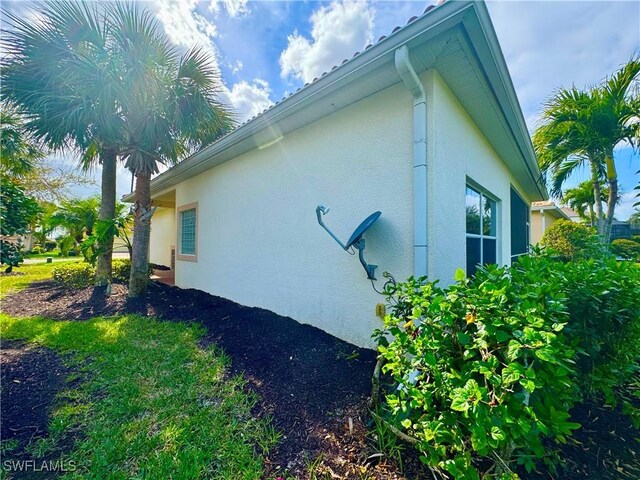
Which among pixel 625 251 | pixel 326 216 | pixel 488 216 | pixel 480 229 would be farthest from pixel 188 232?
pixel 625 251

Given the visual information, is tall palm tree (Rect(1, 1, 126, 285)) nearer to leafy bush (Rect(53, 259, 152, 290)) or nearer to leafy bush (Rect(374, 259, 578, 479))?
leafy bush (Rect(53, 259, 152, 290))

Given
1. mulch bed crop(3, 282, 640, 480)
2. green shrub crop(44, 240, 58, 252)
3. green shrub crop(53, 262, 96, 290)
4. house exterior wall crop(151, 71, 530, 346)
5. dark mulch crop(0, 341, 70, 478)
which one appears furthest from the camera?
A: green shrub crop(44, 240, 58, 252)

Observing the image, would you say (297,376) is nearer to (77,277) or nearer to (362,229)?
(362,229)

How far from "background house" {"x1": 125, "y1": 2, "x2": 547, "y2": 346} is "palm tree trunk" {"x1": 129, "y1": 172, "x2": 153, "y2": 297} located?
5.69ft

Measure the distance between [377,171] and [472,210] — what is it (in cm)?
234

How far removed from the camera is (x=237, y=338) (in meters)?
4.34

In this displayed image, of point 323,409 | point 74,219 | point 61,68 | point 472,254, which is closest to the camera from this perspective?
point 323,409

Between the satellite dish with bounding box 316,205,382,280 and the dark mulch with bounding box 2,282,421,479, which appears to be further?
the satellite dish with bounding box 316,205,382,280

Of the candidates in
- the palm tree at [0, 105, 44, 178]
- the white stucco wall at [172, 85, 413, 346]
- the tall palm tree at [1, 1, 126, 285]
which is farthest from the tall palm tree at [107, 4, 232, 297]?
the palm tree at [0, 105, 44, 178]

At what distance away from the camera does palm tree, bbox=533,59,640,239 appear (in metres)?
6.73

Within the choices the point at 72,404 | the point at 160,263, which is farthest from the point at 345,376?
the point at 160,263

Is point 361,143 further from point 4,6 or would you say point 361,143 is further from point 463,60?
point 4,6

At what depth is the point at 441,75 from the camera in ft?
11.1

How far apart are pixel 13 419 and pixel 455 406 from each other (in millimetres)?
3938
